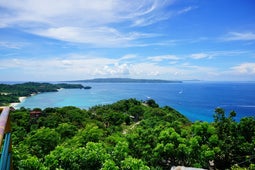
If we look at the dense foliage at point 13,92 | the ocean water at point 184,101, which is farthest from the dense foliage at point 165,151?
the dense foliage at point 13,92

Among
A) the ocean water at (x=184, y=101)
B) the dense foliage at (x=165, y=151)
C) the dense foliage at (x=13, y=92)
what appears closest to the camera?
the dense foliage at (x=165, y=151)

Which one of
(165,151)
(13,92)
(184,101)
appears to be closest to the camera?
(165,151)

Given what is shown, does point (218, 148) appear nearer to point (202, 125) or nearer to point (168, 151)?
point (202, 125)

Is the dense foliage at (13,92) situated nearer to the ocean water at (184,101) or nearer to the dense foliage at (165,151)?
the ocean water at (184,101)

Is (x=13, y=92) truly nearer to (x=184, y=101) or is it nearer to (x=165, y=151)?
(x=184, y=101)

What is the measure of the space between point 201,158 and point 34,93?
9180 centimetres

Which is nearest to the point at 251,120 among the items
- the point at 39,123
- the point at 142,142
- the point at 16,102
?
the point at 142,142

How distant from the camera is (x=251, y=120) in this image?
33.2 feet

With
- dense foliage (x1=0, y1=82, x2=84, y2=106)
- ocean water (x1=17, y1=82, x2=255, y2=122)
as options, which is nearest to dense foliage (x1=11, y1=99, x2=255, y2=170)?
ocean water (x1=17, y1=82, x2=255, y2=122)

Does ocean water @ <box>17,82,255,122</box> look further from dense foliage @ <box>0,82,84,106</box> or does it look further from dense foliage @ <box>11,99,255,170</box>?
dense foliage @ <box>11,99,255,170</box>

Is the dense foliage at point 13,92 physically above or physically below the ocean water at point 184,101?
above

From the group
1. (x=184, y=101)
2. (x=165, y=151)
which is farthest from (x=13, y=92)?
(x=165, y=151)

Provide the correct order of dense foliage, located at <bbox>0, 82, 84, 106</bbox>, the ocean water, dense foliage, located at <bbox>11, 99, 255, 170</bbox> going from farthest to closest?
dense foliage, located at <bbox>0, 82, 84, 106</bbox> < the ocean water < dense foliage, located at <bbox>11, 99, 255, 170</bbox>

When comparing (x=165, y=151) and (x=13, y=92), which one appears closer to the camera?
(x=165, y=151)
